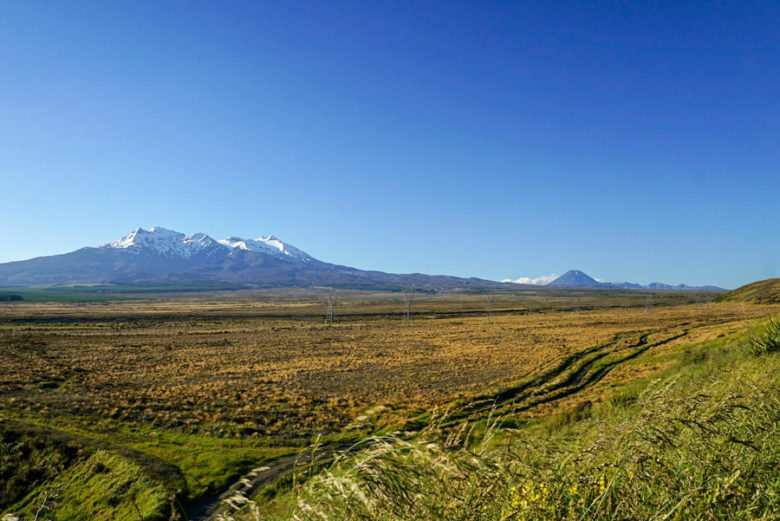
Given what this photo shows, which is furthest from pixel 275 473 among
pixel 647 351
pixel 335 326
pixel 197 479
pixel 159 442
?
pixel 335 326

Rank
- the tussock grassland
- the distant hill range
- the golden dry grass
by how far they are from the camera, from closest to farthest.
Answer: the tussock grassland < the golden dry grass < the distant hill range

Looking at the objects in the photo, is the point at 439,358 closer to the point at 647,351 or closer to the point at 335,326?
the point at 647,351

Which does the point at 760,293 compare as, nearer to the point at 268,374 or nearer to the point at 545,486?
the point at 268,374

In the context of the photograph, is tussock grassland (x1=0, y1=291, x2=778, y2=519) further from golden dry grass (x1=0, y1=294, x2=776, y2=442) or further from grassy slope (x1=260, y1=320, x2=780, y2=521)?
grassy slope (x1=260, y1=320, x2=780, y2=521)

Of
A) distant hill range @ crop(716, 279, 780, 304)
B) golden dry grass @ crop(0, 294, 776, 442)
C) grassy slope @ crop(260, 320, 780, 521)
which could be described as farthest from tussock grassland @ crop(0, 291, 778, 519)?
distant hill range @ crop(716, 279, 780, 304)

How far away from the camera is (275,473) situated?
1802 cm

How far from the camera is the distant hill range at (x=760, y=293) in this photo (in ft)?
397

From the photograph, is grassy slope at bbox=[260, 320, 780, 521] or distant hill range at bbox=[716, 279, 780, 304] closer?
grassy slope at bbox=[260, 320, 780, 521]

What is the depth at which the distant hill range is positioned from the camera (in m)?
121

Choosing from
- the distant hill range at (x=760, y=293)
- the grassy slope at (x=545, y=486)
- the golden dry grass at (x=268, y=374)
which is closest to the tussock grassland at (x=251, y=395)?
the golden dry grass at (x=268, y=374)

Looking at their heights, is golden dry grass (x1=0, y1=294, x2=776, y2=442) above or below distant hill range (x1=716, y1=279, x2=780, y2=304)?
below

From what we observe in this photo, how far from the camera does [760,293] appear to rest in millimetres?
135125

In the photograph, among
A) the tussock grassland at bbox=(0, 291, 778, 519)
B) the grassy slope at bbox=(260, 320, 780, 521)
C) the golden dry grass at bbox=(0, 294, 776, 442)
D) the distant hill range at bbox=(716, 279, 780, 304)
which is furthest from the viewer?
the distant hill range at bbox=(716, 279, 780, 304)

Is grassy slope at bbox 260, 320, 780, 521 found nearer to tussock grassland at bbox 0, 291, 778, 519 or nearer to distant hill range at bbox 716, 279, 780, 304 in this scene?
tussock grassland at bbox 0, 291, 778, 519
